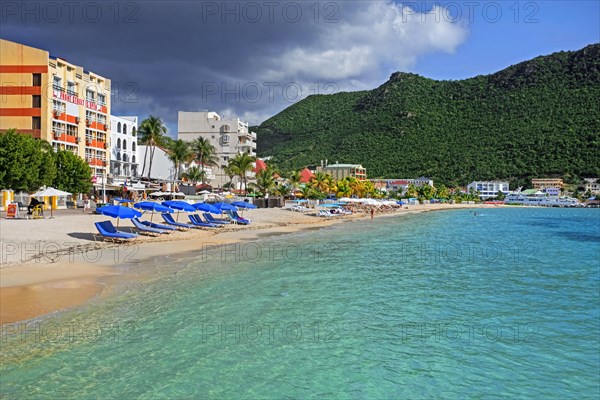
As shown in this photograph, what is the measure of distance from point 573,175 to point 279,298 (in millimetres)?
156586

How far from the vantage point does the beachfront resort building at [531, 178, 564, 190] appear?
147500 millimetres

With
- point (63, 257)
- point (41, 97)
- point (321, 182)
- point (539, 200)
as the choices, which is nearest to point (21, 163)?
point (41, 97)

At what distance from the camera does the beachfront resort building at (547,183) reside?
147500mm

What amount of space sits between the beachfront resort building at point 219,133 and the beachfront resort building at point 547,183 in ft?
334

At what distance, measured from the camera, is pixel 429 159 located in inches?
6220

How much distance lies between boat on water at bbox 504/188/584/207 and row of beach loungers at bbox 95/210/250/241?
416ft

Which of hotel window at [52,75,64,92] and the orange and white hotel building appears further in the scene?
hotel window at [52,75,64,92]

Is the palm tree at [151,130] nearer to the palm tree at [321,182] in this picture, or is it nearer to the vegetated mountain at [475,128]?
the palm tree at [321,182]

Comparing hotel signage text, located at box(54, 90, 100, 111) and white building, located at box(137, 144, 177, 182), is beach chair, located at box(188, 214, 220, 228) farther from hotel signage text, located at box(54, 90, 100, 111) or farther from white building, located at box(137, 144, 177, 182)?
white building, located at box(137, 144, 177, 182)

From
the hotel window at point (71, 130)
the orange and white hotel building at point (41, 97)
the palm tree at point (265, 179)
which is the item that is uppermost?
the orange and white hotel building at point (41, 97)

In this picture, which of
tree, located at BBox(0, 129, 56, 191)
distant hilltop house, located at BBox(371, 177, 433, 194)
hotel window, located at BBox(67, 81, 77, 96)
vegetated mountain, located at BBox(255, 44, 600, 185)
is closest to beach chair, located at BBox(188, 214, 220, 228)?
tree, located at BBox(0, 129, 56, 191)

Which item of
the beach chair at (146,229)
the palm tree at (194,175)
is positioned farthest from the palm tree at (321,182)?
the beach chair at (146,229)

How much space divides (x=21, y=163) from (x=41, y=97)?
14.6 meters

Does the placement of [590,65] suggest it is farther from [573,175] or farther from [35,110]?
[35,110]
